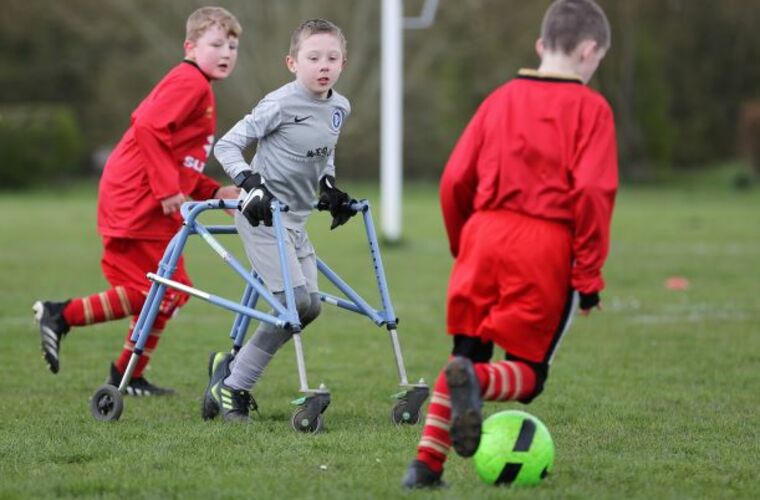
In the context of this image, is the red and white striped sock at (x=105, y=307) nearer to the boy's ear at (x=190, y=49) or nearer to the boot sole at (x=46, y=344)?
the boot sole at (x=46, y=344)

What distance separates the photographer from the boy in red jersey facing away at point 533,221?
477cm

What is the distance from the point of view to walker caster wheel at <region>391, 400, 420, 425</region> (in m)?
6.42

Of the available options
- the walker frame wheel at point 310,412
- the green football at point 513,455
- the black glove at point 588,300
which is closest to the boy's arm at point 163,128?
the walker frame wheel at point 310,412

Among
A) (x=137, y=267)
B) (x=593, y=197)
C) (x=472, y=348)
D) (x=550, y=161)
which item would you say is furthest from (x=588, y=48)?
(x=137, y=267)

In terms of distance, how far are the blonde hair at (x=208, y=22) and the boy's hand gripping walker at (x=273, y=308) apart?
1108 millimetres

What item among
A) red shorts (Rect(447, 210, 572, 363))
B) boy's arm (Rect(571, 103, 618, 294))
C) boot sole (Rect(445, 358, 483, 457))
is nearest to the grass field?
boot sole (Rect(445, 358, 483, 457))

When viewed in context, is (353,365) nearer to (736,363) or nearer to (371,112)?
(736,363)

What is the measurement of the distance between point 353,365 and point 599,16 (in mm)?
4281

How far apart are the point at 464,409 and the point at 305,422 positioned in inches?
65.1

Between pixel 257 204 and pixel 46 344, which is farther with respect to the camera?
pixel 46 344

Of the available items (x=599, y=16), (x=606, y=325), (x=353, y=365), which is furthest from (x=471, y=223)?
(x=606, y=325)

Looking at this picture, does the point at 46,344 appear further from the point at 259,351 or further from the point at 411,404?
the point at 411,404

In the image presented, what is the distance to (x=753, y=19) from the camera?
41.1 meters

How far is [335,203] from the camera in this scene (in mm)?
6449
